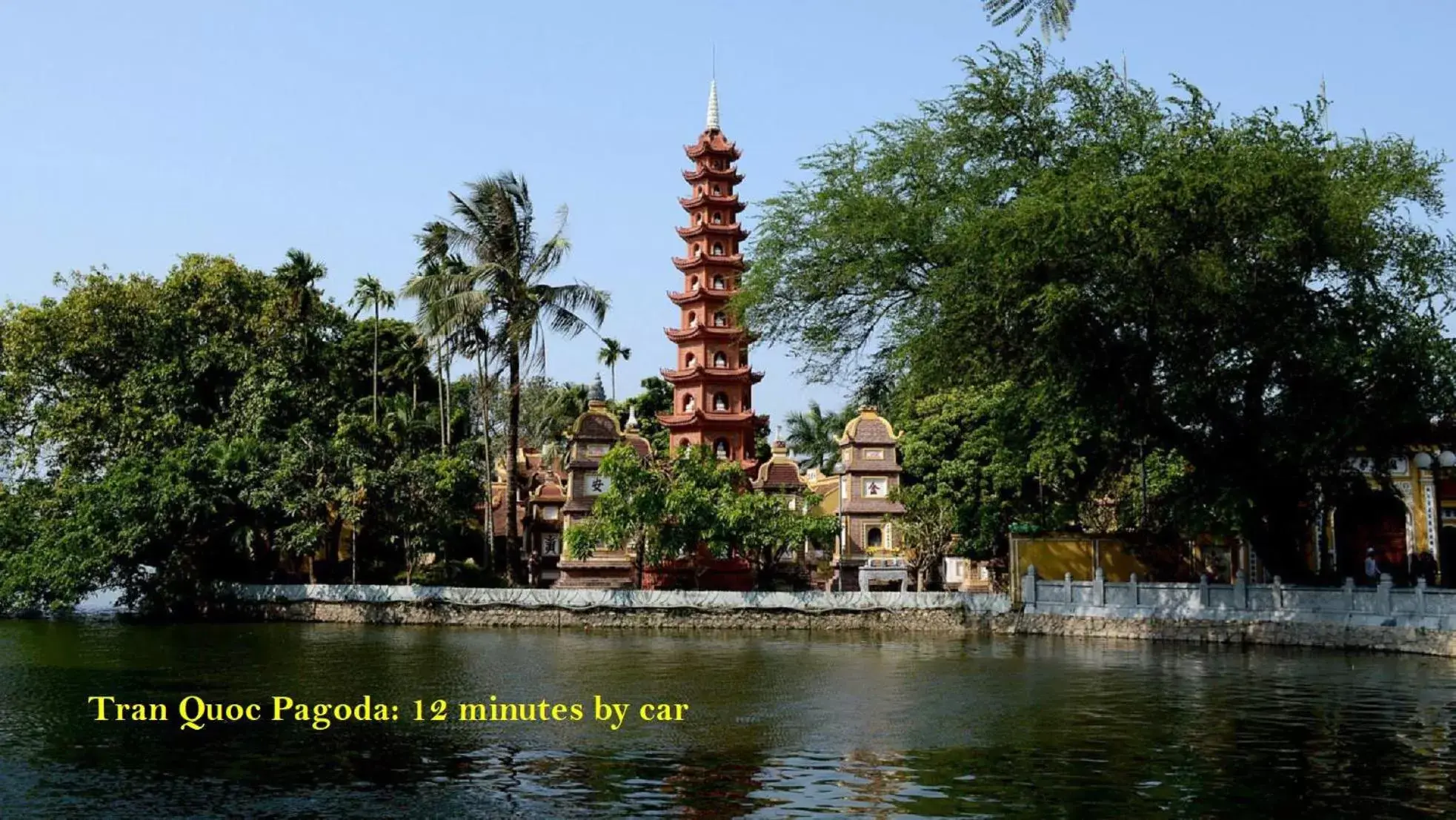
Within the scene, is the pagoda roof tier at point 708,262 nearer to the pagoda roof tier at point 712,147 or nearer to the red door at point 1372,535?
the pagoda roof tier at point 712,147

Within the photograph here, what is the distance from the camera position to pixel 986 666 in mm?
22656

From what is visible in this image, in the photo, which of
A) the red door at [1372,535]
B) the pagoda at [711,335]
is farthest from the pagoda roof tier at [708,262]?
the red door at [1372,535]

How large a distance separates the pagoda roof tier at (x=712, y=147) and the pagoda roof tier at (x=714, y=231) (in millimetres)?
2840

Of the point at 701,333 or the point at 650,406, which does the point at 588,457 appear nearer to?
the point at 701,333

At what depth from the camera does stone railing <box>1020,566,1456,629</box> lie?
23812 millimetres

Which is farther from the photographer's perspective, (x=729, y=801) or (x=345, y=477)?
(x=345, y=477)

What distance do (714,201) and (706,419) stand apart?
8208 millimetres

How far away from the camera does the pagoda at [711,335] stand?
162ft

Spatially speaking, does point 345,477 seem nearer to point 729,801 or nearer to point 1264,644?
point 1264,644

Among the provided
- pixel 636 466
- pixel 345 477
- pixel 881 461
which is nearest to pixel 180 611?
pixel 345 477

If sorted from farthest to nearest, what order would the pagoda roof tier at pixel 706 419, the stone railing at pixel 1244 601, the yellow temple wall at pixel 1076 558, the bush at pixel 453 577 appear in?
the pagoda roof tier at pixel 706 419
the bush at pixel 453 577
the yellow temple wall at pixel 1076 558
the stone railing at pixel 1244 601

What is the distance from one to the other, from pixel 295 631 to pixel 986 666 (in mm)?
16172

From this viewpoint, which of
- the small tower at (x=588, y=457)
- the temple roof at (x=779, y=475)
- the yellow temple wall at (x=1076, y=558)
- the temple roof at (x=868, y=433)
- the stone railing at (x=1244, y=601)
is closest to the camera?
the stone railing at (x=1244, y=601)

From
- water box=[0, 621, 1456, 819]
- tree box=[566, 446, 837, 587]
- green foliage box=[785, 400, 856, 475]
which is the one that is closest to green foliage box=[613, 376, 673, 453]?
green foliage box=[785, 400, 856, 475]
